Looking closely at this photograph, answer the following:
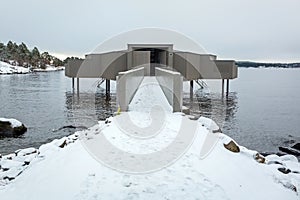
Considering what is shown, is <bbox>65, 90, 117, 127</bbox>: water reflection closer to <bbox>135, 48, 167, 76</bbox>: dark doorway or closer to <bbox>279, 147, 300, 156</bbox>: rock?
<bbox>135, 48, 167, 76</bbox>: dark doorway

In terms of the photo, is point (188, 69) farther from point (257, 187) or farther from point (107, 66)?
point (257, 187)

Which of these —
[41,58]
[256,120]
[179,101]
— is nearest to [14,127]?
[179,101]

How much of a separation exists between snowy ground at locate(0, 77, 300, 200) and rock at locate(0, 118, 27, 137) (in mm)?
4317

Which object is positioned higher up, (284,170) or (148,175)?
(148,175)

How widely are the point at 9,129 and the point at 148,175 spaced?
9423mm

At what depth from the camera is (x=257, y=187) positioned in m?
5.39

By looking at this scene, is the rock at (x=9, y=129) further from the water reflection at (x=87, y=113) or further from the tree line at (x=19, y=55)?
the tree line at (x=19, y=55)

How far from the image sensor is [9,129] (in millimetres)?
12328

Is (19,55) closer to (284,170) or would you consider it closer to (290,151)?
(290,151)

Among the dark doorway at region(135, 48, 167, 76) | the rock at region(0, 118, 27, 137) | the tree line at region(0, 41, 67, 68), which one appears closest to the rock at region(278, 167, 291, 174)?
the rock at region(0, 118, 27, 137)

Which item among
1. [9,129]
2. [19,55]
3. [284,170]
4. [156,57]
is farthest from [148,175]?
[19,55]

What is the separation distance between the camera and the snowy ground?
439cm

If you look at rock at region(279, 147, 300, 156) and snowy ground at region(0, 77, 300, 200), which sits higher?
snowy ground at region(0, 77, 300, 200)

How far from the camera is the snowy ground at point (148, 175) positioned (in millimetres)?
4387
